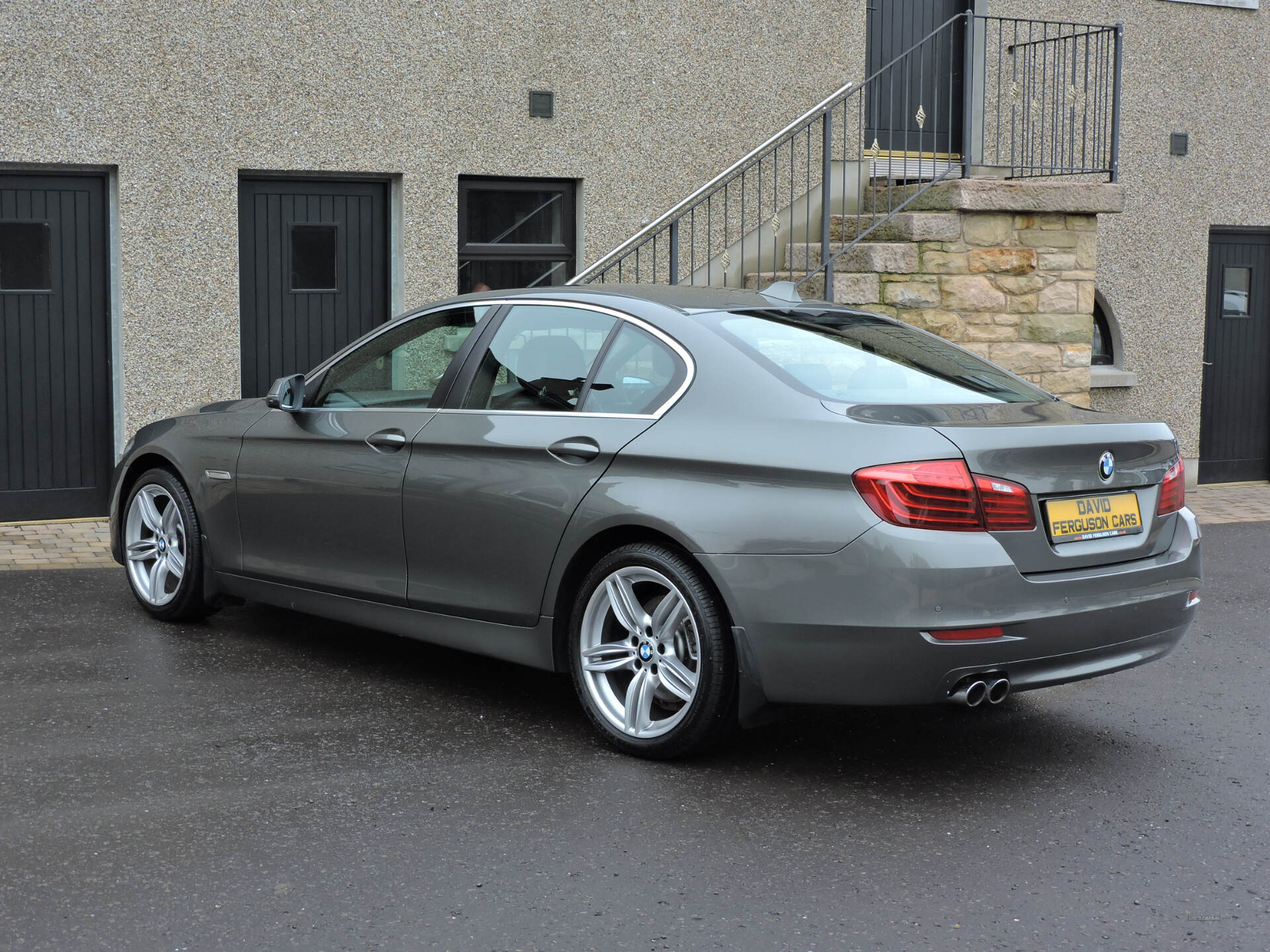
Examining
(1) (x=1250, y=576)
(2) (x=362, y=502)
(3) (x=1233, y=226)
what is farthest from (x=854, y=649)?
(3) (x=1233, y=226)

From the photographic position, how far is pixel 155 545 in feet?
22.5

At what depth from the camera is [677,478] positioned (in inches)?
187

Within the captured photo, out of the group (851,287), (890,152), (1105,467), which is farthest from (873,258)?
(1105,467)

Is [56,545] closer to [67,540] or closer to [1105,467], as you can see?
[67,540]

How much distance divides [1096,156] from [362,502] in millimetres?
8135

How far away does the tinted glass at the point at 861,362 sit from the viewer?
4.87m

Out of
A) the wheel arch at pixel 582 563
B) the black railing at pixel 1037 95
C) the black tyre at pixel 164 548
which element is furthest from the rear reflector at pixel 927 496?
the black railing at pixel 1037 95

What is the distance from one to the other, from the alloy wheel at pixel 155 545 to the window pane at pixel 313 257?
142 inches

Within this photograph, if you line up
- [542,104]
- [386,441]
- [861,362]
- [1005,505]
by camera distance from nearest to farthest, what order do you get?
[1005,505] < [861,362] < [386,441] < [542,104]

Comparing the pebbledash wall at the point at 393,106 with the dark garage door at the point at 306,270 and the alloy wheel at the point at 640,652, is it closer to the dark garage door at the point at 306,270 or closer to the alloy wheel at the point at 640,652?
the dark garage door at the point at 306,270

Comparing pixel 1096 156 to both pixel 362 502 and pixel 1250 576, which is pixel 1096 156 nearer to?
pixel 1250 576

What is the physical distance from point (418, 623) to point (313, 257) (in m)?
5.28

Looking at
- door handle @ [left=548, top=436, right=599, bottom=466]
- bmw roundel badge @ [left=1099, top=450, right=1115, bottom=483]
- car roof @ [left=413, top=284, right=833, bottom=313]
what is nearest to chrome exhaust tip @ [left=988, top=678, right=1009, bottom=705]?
bmw roundel badge @ [left=1099, top=450, right=1115, bottom=483]

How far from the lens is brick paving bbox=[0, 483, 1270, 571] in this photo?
330 inches
